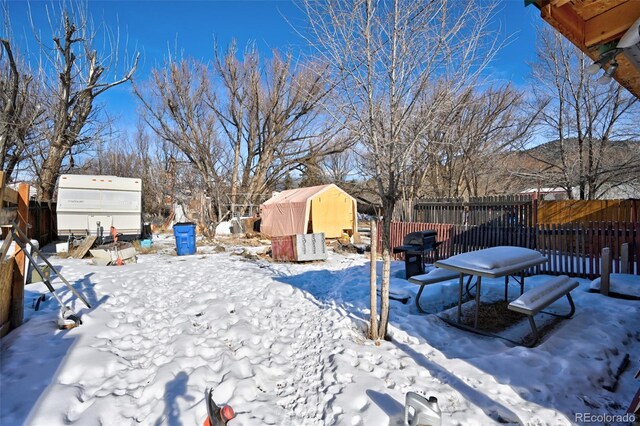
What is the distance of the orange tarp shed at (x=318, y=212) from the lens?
16.6 meters

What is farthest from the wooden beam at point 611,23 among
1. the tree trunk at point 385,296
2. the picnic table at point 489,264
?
the tree trunk at point 385,296

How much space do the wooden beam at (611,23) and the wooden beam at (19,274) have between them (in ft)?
21.7

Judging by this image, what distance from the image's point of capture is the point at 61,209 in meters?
12.3

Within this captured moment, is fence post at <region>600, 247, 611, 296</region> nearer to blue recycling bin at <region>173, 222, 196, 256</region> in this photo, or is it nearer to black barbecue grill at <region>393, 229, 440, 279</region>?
black barbecue grill at <region>393, 229, 440, 279</region>

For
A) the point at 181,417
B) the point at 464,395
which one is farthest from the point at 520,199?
the point at 181,417

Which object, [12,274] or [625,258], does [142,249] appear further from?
[625,258]

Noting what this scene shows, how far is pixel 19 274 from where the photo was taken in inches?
169

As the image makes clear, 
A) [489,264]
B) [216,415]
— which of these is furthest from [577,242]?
[216,415]

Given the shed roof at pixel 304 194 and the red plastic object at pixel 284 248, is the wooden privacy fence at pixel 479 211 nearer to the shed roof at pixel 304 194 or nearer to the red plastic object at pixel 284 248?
the red plastic object at pixel 284 248

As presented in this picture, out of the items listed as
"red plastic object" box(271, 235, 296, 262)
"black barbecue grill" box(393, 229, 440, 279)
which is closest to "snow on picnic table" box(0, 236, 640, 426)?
"black barbecue grill" box(393, 229, 440, 279)

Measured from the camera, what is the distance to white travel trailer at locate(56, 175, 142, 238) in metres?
12.4

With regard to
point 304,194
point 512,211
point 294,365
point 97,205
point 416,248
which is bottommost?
point 294,365

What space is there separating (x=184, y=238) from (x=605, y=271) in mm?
11576

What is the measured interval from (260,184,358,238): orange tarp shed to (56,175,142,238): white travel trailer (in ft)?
23.0
